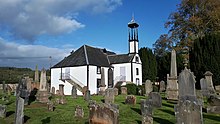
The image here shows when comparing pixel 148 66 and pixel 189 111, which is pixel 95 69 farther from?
pixel 189 111

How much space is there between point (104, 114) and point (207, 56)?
25.3 metres

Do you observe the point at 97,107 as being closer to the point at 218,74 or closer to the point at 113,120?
the point at 113,120

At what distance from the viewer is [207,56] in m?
27.9

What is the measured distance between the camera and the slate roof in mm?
35594

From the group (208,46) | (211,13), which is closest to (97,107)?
(208,46)

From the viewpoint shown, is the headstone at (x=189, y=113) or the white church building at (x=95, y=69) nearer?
the headstone at (x=189, y=113)

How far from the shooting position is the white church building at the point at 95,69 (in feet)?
112

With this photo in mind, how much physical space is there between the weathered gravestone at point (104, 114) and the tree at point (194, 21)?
1131 inches

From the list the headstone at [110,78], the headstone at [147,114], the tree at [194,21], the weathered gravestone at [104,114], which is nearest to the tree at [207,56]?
the tree at [194,21]

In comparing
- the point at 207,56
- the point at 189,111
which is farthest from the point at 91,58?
the point at 189,111

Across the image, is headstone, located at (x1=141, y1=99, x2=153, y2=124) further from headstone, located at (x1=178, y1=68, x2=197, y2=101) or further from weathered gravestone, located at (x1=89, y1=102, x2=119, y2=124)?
weathered gravestone, located at (x1=89, y1=102, x2=119, y2=124)

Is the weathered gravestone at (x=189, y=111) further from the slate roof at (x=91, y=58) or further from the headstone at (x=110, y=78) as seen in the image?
the headstone at (x=110, y=78)

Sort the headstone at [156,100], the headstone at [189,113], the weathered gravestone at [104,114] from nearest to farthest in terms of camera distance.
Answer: the weathered gravestone at [104,114]
the headstone at [189,113]
the headstone at [156,100]

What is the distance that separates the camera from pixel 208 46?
28375mm
